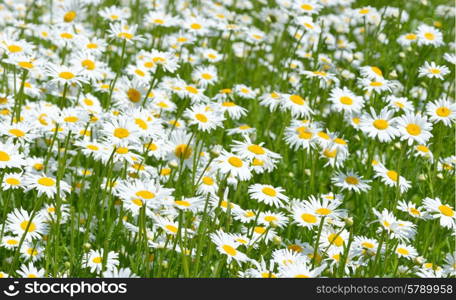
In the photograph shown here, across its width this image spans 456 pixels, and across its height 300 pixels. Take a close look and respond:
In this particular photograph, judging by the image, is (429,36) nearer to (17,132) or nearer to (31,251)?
(17,132)

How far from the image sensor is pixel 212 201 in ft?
11.1

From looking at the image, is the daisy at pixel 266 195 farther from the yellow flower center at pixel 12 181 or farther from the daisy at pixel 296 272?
the yellow flower center at pixel 12 181

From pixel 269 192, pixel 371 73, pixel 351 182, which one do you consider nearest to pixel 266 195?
pixel 269 192

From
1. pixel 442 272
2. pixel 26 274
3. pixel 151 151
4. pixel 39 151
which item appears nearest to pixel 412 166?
pixel 442 272

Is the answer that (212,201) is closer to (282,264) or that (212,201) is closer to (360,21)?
(282,264)

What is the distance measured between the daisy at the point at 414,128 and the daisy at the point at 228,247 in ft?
4.30

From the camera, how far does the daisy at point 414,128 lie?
3.70 meters

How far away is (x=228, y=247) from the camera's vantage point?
2.99 m

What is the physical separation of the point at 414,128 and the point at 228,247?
1.47 m

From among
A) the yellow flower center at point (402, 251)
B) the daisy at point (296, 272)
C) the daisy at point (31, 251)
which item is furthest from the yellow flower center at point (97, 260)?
the yellow flower center at point (402, 251)

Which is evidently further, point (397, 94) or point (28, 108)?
point (397, 94)

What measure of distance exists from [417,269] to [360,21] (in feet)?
18.2

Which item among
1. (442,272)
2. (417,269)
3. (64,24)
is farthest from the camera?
(64,24)

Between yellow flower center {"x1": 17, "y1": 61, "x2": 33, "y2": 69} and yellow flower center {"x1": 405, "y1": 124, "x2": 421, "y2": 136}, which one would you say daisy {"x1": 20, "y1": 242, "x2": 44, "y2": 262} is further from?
yellow flower center {"x1": 405, "y1": 124, "x2": 421, "y2": 136}
